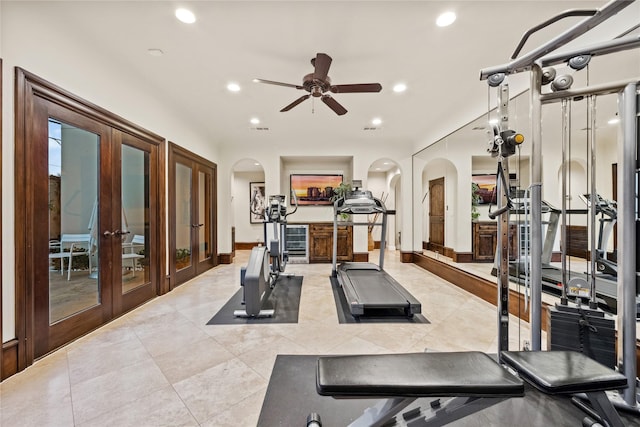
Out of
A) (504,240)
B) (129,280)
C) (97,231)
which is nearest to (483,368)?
(504,240)

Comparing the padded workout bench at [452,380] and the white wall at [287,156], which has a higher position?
the white wall at [287,156]

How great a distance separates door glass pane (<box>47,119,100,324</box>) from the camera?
2383 millimetres

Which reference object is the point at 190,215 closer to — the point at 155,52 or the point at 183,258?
the point at 183,258

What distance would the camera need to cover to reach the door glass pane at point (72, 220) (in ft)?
7.82

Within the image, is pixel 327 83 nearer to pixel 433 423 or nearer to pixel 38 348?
pixel 433 423

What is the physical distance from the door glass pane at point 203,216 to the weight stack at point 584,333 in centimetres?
542

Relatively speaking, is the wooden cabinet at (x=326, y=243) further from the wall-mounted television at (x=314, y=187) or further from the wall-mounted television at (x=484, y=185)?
the wall-mounted television at (x=484, y=185)

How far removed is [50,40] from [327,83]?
103 inches

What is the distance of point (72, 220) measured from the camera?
2.57 meters

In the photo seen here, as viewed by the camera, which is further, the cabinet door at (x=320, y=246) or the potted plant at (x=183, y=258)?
the cabinet door at (x=320, y=246)

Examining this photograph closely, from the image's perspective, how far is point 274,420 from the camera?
1537 millimetres

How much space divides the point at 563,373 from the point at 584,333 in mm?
799

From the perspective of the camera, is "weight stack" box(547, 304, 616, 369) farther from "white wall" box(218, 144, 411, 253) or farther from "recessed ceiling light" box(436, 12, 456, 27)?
"white wall" box(218, 144, 411, 253)

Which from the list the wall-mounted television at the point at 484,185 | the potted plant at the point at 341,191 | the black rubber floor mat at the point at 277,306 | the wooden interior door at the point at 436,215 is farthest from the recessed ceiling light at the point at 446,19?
the potted plant at the point at 341,191
